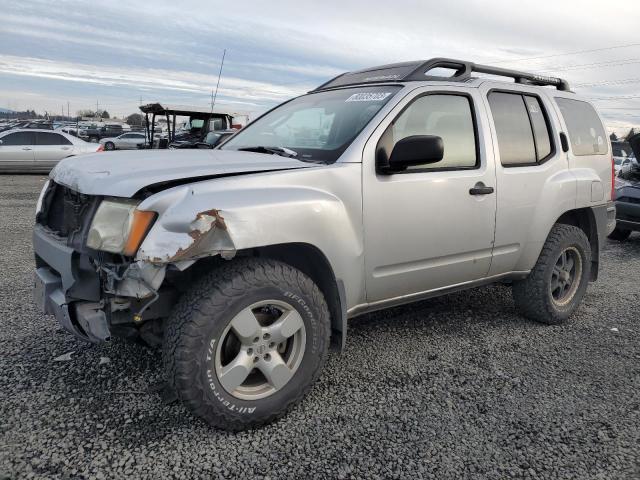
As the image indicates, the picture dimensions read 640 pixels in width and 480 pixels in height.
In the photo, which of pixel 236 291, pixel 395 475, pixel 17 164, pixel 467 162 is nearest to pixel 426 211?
pixel 467 162

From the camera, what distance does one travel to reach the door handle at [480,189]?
352 cm

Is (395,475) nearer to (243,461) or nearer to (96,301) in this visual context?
(243,461)

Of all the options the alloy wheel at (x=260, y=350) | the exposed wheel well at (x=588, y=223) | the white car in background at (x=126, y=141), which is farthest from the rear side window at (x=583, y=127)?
the white car in background at (x=126, y=141)

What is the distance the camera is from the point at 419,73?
3.60 meters

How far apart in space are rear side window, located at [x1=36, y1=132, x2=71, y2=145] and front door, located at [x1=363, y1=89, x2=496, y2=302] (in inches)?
584

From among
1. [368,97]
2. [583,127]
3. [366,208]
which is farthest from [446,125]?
[583,127]

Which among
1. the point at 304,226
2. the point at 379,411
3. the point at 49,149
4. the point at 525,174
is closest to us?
the point at 304,226

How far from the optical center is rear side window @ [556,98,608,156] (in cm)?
443

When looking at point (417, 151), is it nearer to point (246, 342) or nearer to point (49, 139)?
point (246, 342)

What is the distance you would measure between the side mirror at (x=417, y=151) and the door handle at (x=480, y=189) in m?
0.64

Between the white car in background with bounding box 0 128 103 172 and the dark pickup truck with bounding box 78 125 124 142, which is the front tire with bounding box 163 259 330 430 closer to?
the white car in background with bounding box 0 128 103 172

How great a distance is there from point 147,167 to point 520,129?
276cm

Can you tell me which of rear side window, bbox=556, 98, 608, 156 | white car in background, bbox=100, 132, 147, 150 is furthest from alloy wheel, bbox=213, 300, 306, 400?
white car in background, bbox=100, 132, 147, 150

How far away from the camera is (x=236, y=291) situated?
2.54 metres
